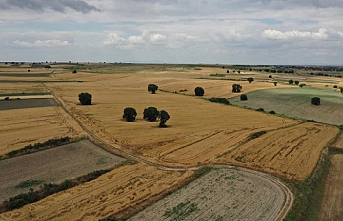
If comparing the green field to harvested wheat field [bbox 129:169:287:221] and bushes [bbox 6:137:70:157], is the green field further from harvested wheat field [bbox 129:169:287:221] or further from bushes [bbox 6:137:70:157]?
bushes [bbox 6:137:70:157]

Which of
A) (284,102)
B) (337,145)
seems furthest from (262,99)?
(337,145)

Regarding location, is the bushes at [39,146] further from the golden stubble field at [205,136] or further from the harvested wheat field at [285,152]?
the harvested wheat field at [285,152]

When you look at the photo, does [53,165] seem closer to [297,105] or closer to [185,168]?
[185,168]

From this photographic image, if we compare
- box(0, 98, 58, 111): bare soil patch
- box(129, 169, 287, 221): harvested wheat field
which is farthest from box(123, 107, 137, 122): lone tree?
box(129, 169, 287, 221): harvested wheat field

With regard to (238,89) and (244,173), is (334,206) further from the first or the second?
(238,89)

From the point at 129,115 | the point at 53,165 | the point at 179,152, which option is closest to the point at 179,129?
the point at 129,115
